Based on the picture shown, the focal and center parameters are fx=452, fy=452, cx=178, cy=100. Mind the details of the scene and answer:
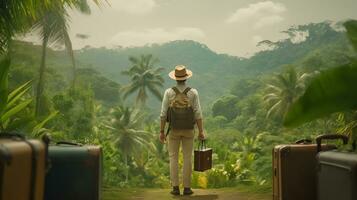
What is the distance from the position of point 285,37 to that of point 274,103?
57831 millimetres

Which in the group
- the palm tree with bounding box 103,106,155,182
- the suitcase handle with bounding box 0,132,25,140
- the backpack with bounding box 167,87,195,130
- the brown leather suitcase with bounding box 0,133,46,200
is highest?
the backpack with bounding box 167,87,195,130

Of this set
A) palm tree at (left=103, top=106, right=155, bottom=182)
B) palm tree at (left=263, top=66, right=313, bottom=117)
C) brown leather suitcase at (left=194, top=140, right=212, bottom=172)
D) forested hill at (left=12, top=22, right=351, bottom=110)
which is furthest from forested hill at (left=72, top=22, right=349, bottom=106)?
brown leather suitcase at (left=194, top=140, right=212, bottom=172)

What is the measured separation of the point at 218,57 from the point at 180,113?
129 meters

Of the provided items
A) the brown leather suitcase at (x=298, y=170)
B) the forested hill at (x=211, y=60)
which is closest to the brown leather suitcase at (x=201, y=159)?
the brown leather suitcase at (x=298, y=170)

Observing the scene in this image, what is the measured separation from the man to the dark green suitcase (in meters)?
2.14

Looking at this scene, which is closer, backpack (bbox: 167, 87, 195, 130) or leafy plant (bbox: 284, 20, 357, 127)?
leafy plant (bbox: 284, 20, 357, 127)

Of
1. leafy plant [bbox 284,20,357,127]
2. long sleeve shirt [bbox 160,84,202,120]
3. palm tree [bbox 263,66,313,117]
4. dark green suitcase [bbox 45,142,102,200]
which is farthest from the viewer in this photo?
palm tree [bbox 263,66,313,117]

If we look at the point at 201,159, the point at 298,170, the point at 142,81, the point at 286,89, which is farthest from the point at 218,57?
the point at 298,170

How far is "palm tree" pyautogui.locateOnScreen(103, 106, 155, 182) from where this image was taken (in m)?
43.5

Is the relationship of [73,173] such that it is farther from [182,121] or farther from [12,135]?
[182,121]

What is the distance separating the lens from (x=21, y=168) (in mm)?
1846

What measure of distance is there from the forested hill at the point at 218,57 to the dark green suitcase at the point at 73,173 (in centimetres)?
6383

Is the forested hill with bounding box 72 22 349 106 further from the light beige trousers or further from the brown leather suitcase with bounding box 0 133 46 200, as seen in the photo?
the brown leather suitcase with bounding box 0 133 46 200

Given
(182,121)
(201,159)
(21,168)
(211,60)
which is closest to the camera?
(21,168)
